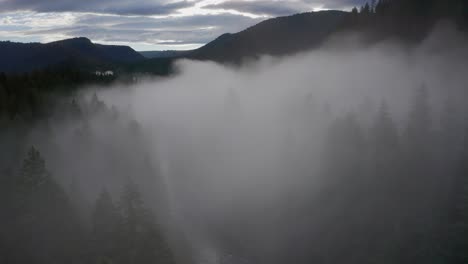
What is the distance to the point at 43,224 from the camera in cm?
3775

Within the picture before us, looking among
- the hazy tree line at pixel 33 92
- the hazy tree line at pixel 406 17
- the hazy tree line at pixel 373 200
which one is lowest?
the hazy tree line at pixel 373 200

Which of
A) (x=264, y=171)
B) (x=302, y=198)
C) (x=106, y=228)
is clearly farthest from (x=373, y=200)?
(x=106, y=228)

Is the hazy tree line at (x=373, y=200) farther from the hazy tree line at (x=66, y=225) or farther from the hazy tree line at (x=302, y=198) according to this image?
the hazy tree line at (x=66, y=225)

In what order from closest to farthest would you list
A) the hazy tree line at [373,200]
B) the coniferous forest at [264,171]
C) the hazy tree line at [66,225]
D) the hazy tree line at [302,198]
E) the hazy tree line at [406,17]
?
the hazy tree line at [66,225], the hazy tree line at [302,198], the coniferous forest at [264,171], the hazy tree line at [373,200], the hazy tree line at [406,17]

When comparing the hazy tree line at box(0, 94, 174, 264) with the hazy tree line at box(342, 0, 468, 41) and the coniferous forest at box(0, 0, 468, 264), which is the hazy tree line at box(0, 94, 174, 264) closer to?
the coniferous forest at box(0, 0, 468, 264)

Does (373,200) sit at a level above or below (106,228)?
below

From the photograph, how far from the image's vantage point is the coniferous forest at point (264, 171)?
3806 centimetres

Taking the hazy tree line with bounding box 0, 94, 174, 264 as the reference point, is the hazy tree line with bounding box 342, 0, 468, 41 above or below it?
above

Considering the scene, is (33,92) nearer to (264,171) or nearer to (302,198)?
(264,171)

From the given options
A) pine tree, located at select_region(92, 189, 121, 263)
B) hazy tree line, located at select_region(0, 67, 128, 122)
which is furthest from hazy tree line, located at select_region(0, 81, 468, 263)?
hazy tree line, located at select_region(0, 67, 128, 122)

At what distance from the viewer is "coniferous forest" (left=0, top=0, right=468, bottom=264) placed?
38.1 m

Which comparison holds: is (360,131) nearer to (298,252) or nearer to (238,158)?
(298,252)

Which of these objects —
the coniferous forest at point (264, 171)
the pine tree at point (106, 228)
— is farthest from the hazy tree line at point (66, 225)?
the coniferous forest at point (264, 171)

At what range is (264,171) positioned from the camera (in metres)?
74.2
